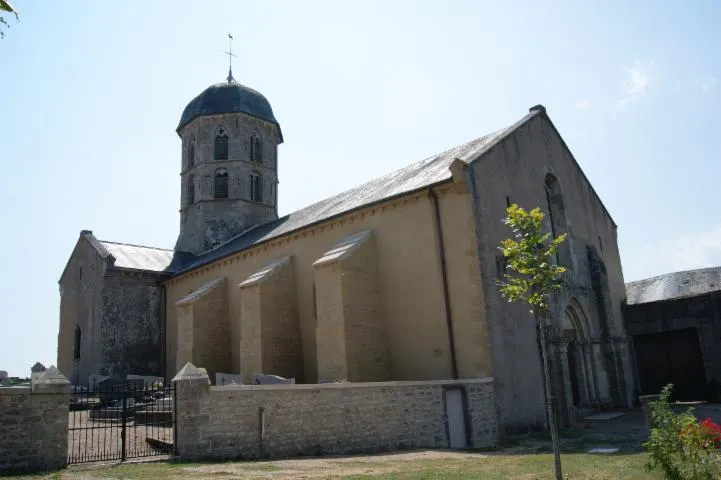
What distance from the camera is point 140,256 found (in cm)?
2991

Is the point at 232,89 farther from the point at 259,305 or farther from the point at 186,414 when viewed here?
the point at 186,414

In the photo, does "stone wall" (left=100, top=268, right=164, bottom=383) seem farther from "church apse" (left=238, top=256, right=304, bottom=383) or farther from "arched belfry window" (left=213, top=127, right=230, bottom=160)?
"church apse" (left=238, top=256, right=304, bottom=383)

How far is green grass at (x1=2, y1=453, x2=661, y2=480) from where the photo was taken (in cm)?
909

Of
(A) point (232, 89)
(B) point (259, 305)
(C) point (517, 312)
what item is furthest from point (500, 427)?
(A) point (232, 89)

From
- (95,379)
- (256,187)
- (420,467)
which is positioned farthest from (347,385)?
(256,187)

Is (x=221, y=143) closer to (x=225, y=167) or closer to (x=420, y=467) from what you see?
(x=225, y=167)

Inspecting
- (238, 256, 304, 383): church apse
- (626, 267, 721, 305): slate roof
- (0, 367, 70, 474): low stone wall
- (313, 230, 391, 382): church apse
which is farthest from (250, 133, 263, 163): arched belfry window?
(0, 367, 70, 474): low stone wall

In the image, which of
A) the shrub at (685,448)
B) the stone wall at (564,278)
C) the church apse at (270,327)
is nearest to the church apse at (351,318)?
the church apse at (270,327)

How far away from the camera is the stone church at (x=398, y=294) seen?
15766mm

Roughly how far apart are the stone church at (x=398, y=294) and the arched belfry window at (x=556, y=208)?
60mm

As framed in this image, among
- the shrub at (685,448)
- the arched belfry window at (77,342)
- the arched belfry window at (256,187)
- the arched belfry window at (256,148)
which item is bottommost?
the shrub at (685,448)

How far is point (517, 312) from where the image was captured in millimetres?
16281

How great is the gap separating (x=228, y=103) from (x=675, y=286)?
80.0ft

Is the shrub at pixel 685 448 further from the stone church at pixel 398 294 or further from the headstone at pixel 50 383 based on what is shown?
the headstone at pixel 50 383
